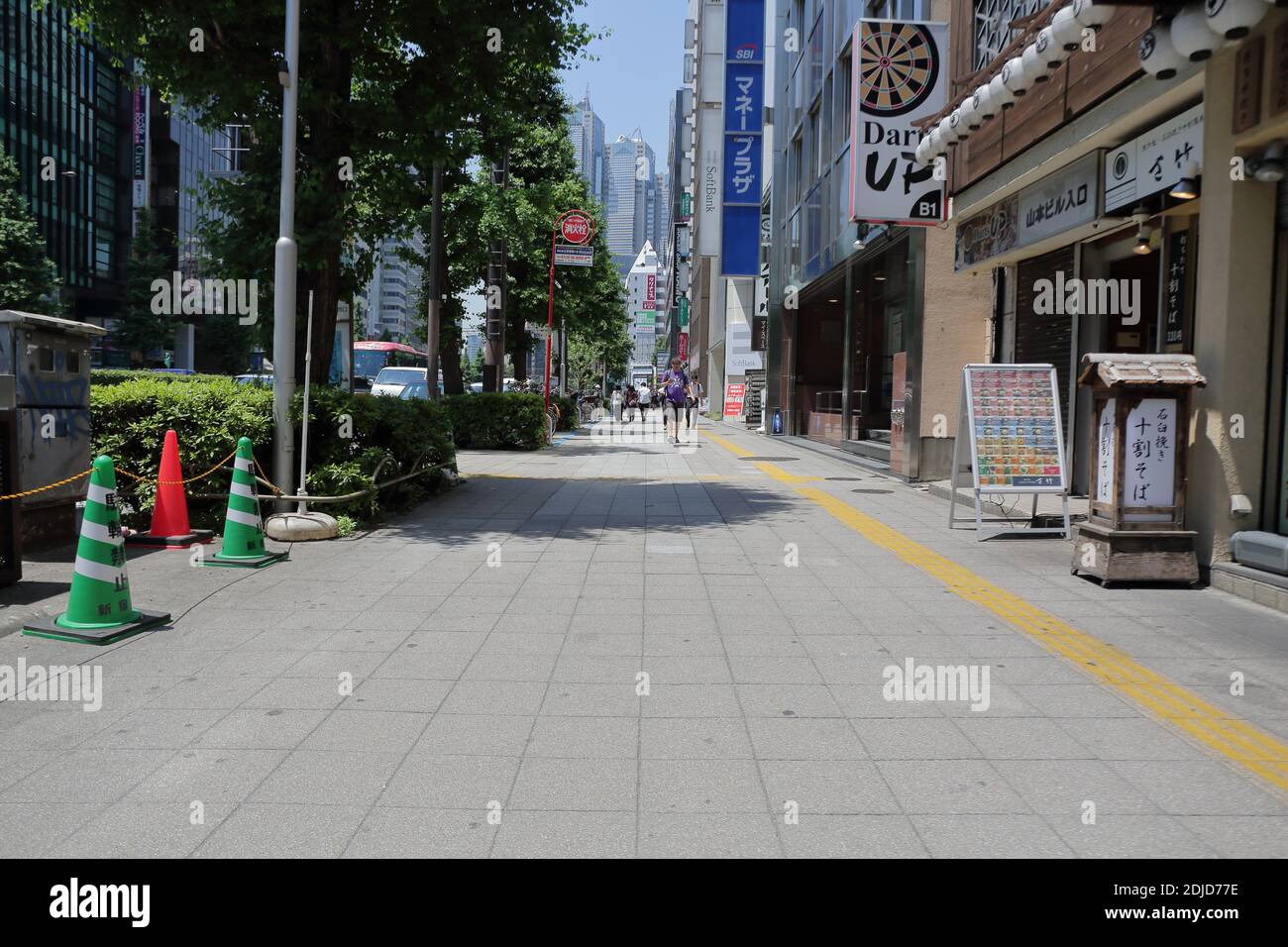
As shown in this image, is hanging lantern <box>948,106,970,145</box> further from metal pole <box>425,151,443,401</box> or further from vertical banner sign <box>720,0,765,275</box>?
vertical banner sign <box>720,0,765,275</box>

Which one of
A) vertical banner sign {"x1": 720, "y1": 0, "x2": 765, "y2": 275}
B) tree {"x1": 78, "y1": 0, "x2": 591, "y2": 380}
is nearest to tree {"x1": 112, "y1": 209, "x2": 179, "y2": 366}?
vertical banner sign {"x1": 720, "y1": 0, "x2": 765, "y2": 275}

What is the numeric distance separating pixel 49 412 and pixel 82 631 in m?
3.61

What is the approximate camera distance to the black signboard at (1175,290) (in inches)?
402

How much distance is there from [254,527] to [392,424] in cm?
314

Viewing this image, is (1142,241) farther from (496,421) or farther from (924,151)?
(496,421)

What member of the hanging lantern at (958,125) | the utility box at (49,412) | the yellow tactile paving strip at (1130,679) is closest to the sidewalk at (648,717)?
the yellow tactile paving strip at (1130,679)

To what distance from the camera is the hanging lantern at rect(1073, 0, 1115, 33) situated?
27.7 ft

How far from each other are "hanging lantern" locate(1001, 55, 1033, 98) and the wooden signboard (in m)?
2.85

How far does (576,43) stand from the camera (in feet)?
43.7

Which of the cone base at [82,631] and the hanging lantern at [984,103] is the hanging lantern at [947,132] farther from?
the cone base at [82,631]

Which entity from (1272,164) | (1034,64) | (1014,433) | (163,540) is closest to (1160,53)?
(1272,164)

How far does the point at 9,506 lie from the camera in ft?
23.1
